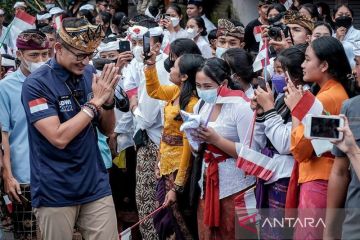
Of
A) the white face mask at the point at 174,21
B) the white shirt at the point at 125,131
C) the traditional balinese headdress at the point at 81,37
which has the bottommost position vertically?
the white shirt at the point at 125,131

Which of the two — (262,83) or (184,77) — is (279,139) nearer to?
(262,83)

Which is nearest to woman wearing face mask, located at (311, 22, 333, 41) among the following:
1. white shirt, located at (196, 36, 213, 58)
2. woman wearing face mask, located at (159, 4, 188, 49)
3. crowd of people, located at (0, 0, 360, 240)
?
crowd of people, located at (0, 0, 360, 240)

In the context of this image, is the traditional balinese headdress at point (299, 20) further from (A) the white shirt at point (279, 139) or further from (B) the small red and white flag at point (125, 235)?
(B) the small red and white flag at point (125, 235)

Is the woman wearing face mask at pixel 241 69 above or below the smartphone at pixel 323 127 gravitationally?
below

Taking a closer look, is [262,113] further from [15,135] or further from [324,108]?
[15,135]

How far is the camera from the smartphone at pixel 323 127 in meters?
4.16

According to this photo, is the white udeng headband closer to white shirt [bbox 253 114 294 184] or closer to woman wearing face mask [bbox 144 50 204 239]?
woman wearing face mask [bbox 144 50 204 239]

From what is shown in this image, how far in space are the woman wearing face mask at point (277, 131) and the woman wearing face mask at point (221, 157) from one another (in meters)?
0.27

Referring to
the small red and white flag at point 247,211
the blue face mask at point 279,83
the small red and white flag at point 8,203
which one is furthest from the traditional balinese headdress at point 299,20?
the small red and white flag at point 8,203

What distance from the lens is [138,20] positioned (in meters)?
9.96

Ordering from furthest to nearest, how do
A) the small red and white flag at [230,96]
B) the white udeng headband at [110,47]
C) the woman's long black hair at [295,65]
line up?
the white udeng headband at [110,47] < the small red and white flag at [230,96] < the woman's long black hair at [295,65]

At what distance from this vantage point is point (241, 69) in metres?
6.74

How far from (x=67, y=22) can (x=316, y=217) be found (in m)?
2.28

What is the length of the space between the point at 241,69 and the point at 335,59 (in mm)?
1460
